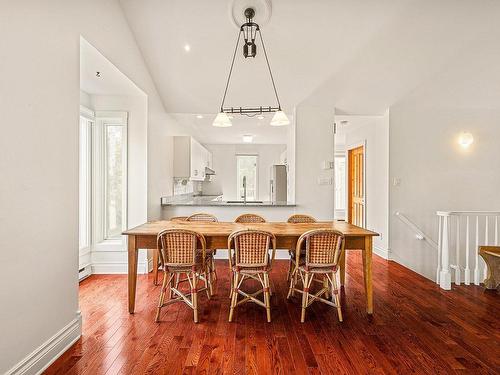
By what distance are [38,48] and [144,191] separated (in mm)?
2390

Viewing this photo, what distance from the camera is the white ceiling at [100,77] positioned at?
9.33 ft

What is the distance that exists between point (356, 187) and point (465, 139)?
2.18 metres

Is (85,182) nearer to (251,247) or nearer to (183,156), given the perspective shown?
(183,156)

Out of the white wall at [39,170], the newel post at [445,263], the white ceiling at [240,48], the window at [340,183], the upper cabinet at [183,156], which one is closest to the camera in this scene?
the white wall at [39,170]

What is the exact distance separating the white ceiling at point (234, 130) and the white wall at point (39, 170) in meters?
2.95

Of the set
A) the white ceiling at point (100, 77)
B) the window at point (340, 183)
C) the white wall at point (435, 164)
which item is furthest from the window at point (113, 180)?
the window at point (340, 183)

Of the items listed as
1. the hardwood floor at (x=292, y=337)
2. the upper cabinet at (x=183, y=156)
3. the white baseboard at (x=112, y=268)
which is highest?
the upper cabinet at (x=183, y=156)

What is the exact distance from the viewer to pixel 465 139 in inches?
194

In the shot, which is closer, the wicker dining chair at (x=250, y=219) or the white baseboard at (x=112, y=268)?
the wicker dining chair at (x=250, y=219)

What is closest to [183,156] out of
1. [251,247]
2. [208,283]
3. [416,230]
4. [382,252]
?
[208,283]

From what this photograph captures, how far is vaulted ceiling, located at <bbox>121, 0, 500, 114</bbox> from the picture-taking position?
3414 millimetres

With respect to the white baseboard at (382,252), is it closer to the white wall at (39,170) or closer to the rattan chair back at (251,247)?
the rattan chair back at (251,247)

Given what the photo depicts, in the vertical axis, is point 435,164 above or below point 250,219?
above

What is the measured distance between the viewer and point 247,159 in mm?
9055
